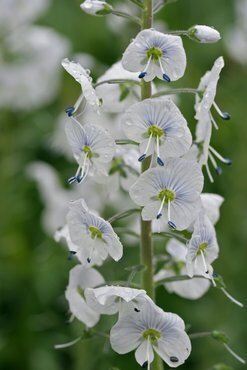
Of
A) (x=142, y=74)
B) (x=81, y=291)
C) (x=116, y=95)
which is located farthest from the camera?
(x=116, y=95)

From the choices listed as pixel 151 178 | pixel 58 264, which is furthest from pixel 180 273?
pixel 58 264

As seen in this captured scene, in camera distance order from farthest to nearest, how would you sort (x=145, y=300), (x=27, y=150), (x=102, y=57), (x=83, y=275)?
(x=102, y=57)
(x=27, y=150)
(x=83, y=275)
(x=145, y=300)

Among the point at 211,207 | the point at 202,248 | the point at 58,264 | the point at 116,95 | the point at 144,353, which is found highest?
the point at 116,95

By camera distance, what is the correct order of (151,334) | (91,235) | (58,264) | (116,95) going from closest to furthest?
(151,334) → (91,235) → (116,95) → (58,264)

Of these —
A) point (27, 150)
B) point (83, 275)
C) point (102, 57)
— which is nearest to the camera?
point (83, 275)

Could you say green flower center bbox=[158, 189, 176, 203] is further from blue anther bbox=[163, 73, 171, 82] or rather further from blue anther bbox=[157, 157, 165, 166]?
blue anther bbox=[163, 73, 171, 82]

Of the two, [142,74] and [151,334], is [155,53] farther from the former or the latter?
[151,334]

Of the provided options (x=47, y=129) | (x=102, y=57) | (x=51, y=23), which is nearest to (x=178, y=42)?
(x=47, y=129)

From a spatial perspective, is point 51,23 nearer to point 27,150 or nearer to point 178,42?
point 27,150
